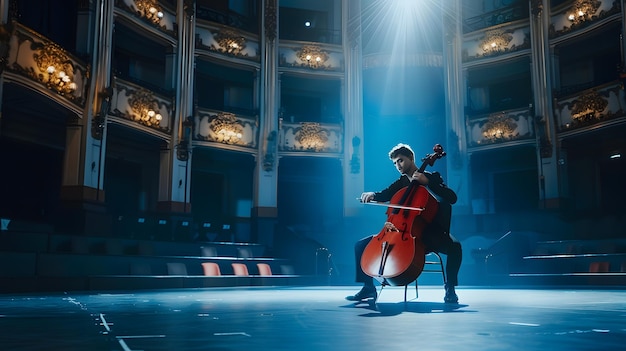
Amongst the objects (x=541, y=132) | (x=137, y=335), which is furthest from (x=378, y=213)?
(x=137, y=335)

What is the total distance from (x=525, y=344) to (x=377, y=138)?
17657mm

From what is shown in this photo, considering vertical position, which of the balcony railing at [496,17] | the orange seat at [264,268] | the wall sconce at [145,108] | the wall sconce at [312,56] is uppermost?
the balcony railing at [496,17]

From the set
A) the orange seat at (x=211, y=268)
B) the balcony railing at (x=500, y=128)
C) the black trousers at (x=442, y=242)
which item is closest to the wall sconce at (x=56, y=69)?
the orange seat at (x=211, y=268)

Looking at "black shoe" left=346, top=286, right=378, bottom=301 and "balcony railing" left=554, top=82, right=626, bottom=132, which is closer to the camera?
"black shoe" left=346, top=286, right=378, bottom=301

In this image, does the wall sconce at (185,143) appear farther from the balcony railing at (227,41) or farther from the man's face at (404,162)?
the man's face at (404,162)

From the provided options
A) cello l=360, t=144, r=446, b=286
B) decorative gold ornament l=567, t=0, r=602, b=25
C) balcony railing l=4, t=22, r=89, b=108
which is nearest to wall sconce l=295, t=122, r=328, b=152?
balcony railing l=4, t=22, r=89, b=108

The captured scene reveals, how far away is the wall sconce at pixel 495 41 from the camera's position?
18.2 meters

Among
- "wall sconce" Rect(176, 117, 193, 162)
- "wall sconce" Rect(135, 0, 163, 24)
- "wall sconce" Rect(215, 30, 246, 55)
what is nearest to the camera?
"wall sconce" Rect(135, 0, 163, 24)

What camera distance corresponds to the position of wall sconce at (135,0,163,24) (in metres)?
15.7

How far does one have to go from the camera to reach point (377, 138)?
774 inches

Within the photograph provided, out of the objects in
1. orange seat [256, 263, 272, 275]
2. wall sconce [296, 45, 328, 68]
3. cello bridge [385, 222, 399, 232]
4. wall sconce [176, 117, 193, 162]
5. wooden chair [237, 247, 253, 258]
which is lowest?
orange seat [256, 263, 272, 275]

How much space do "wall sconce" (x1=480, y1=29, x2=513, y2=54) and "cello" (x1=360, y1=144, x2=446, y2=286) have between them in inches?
582

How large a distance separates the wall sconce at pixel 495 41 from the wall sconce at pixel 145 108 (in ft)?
33.2

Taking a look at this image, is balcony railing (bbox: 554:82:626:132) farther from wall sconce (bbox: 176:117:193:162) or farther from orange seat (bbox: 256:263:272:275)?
wall sconce (bbox: 176:117:193:162)
